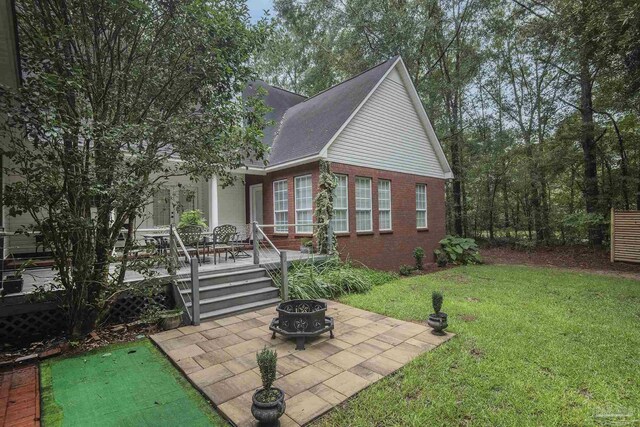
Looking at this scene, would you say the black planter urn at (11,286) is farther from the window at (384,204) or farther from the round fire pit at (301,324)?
the window at (384,204)

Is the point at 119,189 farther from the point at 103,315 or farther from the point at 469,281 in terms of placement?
the point at 469,281

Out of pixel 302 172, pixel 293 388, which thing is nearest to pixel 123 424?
pixel 293 388

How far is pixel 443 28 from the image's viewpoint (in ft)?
53.2

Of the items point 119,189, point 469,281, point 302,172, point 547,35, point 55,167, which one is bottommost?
point 469,281

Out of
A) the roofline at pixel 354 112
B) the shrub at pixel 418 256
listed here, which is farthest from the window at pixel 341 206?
the shrub at pixel 418 256

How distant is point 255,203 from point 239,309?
21.5 ft

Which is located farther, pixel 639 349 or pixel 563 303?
pixel 563 303

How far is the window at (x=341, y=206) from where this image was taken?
9164 millimetres

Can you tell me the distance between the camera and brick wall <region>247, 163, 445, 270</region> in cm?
938

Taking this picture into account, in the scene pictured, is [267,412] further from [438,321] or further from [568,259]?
[568,259]

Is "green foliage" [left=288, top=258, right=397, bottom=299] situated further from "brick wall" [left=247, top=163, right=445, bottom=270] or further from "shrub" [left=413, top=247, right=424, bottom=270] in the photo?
"shrub" [left=413, top=247, right=424, bottom=270]

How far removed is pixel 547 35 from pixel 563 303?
32.5 ft

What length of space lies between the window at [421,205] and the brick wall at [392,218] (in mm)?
176

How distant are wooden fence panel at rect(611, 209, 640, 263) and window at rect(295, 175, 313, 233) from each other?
9.83 m
